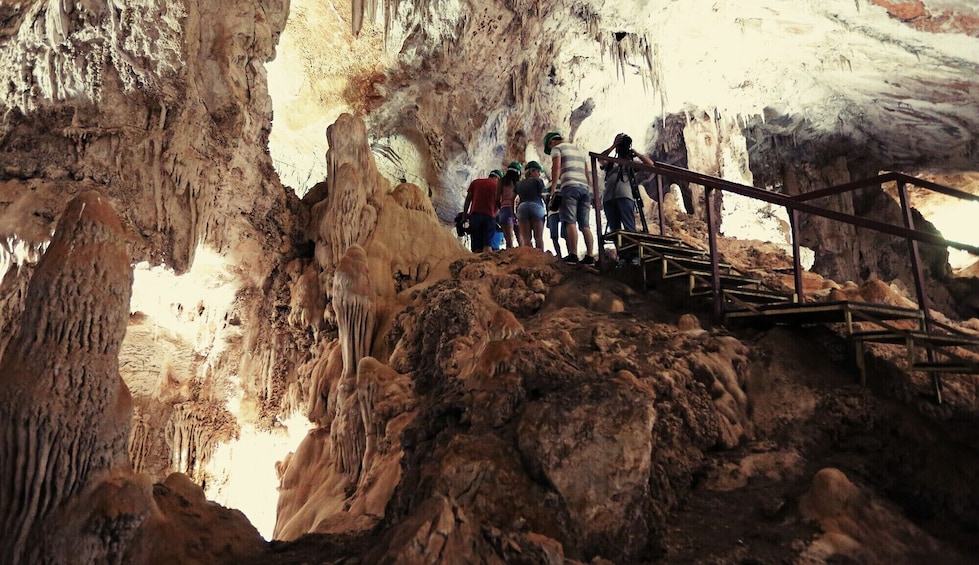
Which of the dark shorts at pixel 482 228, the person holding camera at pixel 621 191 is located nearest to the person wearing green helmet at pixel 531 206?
the dark shorts at pixel 482 228

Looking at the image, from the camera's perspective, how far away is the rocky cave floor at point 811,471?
3.36 m

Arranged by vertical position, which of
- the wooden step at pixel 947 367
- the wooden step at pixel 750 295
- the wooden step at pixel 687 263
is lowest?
the wooden step at pixel 947 367

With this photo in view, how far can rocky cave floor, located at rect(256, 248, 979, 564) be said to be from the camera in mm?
3357

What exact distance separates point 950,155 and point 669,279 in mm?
14454

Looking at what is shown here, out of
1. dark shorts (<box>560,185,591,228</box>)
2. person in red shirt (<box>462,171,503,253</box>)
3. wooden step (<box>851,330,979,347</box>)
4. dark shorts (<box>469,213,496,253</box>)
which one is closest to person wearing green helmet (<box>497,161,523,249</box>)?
person in red shirt (<box>462,171,503,253</box>)

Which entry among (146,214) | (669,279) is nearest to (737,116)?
(669,279)

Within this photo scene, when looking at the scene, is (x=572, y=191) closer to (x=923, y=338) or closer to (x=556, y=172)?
(x=556, y=172)

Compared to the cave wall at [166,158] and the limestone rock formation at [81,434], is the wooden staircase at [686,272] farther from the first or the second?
the cave wall at [166,158]

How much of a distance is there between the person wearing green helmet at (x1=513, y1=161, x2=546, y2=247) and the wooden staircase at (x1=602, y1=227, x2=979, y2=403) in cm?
173

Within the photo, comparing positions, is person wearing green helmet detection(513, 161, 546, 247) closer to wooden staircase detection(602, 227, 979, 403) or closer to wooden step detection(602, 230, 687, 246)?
wooden step detection(602, 230, 687, 246)

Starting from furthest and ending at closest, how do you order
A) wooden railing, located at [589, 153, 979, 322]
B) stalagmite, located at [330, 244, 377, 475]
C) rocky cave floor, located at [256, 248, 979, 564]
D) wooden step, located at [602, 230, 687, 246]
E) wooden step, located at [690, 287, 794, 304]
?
stalagmite, located at [330, 244, 377, 475], wooden step, located at [602, 230, 687, 246], wooden step, located at [690, 287, 794, 304], wooden railing, located at [589, 153, 979, 322], rocky cave floor, located at [256, 248, 979, 564]

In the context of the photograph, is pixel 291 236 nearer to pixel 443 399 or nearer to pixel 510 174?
pixel 510 174

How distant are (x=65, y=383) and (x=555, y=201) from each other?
18.3 feet

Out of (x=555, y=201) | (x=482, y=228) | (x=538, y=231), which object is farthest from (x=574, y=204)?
(x=482, y=228)
